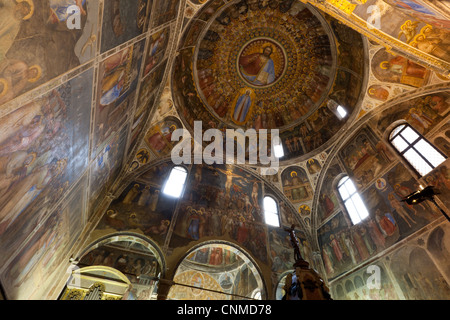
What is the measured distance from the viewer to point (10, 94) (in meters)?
2.95

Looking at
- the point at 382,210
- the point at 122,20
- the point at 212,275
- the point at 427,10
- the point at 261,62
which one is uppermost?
the point at 261,62

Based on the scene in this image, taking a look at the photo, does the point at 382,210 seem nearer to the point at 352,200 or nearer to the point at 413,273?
the point at 352,200

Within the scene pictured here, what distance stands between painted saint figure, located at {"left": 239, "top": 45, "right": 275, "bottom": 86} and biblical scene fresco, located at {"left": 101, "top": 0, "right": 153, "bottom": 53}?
32.2 feet

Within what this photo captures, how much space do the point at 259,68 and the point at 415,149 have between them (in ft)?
34.0

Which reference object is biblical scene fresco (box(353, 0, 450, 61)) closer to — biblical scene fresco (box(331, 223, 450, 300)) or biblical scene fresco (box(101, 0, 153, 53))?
biblical scene fresco (box(331, 223, 450, 300))

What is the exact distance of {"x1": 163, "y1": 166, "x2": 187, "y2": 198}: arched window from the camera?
11.8 metres

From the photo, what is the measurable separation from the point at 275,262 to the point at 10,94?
459 inches

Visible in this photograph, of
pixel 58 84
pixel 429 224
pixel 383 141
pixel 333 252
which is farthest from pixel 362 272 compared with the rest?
pixel 58 84

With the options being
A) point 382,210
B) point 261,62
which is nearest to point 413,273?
point 382,210

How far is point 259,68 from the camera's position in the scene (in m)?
15.2

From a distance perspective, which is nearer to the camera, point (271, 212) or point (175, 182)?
point (175, 182)

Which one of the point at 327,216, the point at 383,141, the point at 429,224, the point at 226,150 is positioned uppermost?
the point at 226,150

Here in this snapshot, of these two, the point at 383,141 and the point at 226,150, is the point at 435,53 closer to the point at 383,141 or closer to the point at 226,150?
the point at 383,141

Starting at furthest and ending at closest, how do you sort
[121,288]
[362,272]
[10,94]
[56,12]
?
[121,288] < [362,272] < [56,12] < [10,94]
